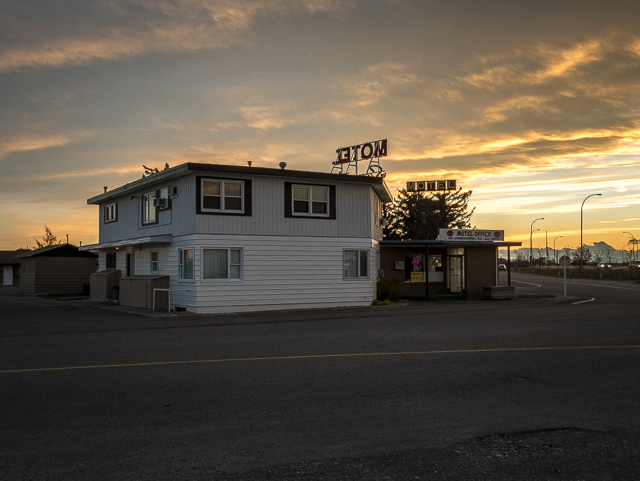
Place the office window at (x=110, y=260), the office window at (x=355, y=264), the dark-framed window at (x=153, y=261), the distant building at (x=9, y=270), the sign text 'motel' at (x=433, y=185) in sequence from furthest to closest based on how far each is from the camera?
the distant building at (x=9, y=270), the sign text 'motel' at (x=433, y=185), the office window at (x=110, y=260), the dark-framed window at (x=153, y=261), the office window at (x=355, y=264)

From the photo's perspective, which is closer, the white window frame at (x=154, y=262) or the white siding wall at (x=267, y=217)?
the white siding wall at (x=267, y=217)

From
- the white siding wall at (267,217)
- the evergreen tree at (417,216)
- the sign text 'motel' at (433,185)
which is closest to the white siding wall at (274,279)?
the white siding wall at (267,217)

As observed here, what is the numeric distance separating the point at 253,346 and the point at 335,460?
26.8ft

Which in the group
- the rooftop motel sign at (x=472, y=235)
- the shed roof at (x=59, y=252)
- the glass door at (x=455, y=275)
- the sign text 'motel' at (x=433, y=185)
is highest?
the sign text 'motel' at (x=433, y=185)

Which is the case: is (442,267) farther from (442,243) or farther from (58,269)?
(58,269)

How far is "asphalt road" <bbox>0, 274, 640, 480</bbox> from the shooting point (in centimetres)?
586

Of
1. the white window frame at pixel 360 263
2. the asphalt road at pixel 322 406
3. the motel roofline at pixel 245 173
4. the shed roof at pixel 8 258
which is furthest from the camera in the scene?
the shed roof at pixel 8 258

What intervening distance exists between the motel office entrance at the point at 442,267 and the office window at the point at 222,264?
934cm

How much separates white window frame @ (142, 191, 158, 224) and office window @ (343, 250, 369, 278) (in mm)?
8918

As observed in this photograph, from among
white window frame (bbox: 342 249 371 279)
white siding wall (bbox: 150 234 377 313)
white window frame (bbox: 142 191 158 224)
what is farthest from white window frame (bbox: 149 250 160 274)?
white window frame (bbox: 342 249 371 279)

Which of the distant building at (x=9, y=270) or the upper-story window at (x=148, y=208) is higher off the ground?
the upper-story window at (x=148, y=208)

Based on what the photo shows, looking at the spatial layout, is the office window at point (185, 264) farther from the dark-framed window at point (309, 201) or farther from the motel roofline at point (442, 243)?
the motel roofline at point (442, 243)

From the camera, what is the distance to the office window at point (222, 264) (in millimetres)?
24062

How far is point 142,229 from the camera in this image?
95.7ft
